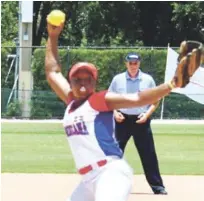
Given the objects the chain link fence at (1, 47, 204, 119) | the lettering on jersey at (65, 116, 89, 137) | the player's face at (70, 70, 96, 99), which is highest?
the player's face at (70, 70, 96, 99)

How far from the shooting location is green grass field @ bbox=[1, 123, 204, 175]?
42.0 feet

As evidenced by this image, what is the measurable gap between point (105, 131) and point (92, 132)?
0.33 feet

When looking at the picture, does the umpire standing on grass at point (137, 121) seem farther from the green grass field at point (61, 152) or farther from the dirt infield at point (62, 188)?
the green grass field at point (61, 152)

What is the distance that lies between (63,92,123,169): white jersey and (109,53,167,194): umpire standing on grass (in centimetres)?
416

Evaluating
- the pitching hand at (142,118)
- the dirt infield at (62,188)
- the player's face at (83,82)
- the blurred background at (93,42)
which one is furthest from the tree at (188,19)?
the player's face at (83,82)

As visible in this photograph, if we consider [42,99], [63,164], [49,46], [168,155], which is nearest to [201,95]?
[42,99]

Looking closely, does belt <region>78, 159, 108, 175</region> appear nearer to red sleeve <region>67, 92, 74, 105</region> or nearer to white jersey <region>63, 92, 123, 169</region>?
white jersey <region>63, 92, 123, 169</region>

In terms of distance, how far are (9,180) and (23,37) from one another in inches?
795

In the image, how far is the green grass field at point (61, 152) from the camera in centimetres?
1280

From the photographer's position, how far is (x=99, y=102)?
5.18 meters

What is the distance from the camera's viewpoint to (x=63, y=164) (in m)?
13.5

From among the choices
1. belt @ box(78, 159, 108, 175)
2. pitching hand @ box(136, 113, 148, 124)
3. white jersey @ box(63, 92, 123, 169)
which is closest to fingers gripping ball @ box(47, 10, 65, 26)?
white jersey @ box(63, 92, 123, 169)

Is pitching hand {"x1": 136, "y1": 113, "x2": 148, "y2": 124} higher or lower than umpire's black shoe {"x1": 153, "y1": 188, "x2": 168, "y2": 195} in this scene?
higher

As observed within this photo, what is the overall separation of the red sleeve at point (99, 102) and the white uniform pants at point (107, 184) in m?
0.41
